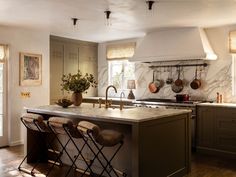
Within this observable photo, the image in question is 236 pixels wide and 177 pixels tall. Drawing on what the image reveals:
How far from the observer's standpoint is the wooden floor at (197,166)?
379 centimetres

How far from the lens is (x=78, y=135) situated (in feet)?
10.9

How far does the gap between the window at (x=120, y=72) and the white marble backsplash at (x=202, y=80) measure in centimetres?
32

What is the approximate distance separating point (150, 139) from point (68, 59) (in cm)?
413

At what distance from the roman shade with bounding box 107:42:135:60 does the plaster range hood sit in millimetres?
714

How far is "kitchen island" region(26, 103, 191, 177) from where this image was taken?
116 inches

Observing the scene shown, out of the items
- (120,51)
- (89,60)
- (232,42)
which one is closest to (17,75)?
(89,60)

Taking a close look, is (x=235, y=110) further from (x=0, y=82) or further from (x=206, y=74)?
(x=0, y=82)

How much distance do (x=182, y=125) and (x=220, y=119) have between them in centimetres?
142

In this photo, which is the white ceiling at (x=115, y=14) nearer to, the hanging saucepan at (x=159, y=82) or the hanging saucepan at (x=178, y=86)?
the hanging saucepan at (x=159, y=82)

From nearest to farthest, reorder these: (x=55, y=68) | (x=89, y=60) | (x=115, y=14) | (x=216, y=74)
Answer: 1. (x=115, y=14)
2. (x=216, y=74)
3. (x=55, y=68)
4. (x=89, y=60)

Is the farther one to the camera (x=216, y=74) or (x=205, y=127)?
(x=216, y=74)

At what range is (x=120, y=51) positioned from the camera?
22.6 ft

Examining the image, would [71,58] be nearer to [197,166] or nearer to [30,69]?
[30,69]

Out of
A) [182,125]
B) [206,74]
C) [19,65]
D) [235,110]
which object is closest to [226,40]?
[206,74]
